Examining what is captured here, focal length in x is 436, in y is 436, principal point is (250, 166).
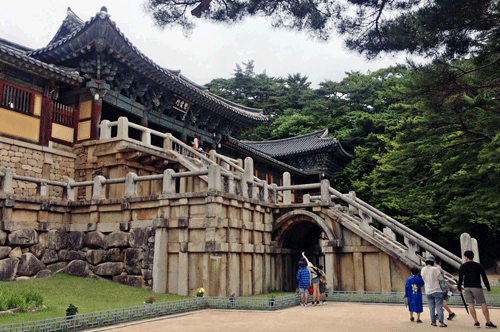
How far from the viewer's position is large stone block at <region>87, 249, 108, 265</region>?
15.2 m

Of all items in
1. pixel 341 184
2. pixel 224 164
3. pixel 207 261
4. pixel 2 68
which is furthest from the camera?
pixel 341 184

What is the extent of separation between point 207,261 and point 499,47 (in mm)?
10068

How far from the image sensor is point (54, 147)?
1736cm

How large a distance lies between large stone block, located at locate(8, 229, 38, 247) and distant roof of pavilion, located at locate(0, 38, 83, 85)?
570 centimetres

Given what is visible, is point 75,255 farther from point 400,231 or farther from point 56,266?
point 400,231

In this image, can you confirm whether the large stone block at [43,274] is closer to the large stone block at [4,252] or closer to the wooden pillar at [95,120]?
the large stone block at [4,252]

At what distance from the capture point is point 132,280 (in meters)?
14.6

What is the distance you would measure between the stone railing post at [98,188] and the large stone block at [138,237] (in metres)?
2.08

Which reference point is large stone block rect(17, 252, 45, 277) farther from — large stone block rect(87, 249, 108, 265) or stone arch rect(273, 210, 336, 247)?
stone arch rect(273, 210, 336, 247)

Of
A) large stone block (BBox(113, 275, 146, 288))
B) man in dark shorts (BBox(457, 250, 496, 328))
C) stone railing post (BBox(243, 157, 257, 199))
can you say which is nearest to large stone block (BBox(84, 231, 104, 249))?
large stone block (BBox(113, 275, 146, 288))

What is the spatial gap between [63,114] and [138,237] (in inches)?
269

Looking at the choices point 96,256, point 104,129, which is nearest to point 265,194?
point 96,256

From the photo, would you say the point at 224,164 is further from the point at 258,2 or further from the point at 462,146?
the point at 258,2

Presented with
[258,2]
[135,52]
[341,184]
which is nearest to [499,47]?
[258,2]
